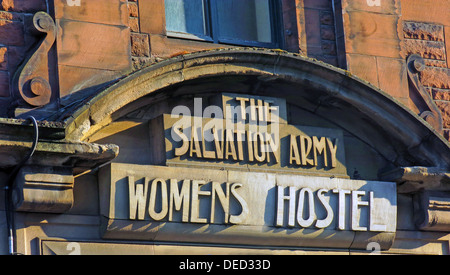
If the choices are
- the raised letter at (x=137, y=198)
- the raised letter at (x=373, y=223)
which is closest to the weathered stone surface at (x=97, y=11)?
the raised letter at (x=137, y=198)

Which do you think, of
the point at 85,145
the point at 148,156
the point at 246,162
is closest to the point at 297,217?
the point at 246,162

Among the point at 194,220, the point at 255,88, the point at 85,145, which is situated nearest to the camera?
the point at 85,145

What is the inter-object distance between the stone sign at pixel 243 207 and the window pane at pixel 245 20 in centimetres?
166

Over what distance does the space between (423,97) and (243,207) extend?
2568 mm

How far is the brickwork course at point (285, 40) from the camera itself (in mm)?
9578

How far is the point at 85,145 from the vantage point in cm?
907

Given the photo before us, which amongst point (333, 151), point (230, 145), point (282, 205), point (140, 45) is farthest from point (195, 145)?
point (333, 151)

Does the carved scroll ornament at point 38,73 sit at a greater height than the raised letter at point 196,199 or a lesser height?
greater

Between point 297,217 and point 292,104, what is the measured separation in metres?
1.18

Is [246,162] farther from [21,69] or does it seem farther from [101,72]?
[21,69]

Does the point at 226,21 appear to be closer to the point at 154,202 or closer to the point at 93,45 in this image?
the point at 93,45

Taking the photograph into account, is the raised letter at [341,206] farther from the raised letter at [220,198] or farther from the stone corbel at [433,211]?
the raised letter at [220,198]

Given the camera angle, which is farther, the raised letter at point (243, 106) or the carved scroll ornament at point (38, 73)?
the raised letter at point (243, 106)

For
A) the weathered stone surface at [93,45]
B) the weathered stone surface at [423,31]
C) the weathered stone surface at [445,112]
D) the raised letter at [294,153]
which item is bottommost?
the raised letter at [294,153]
